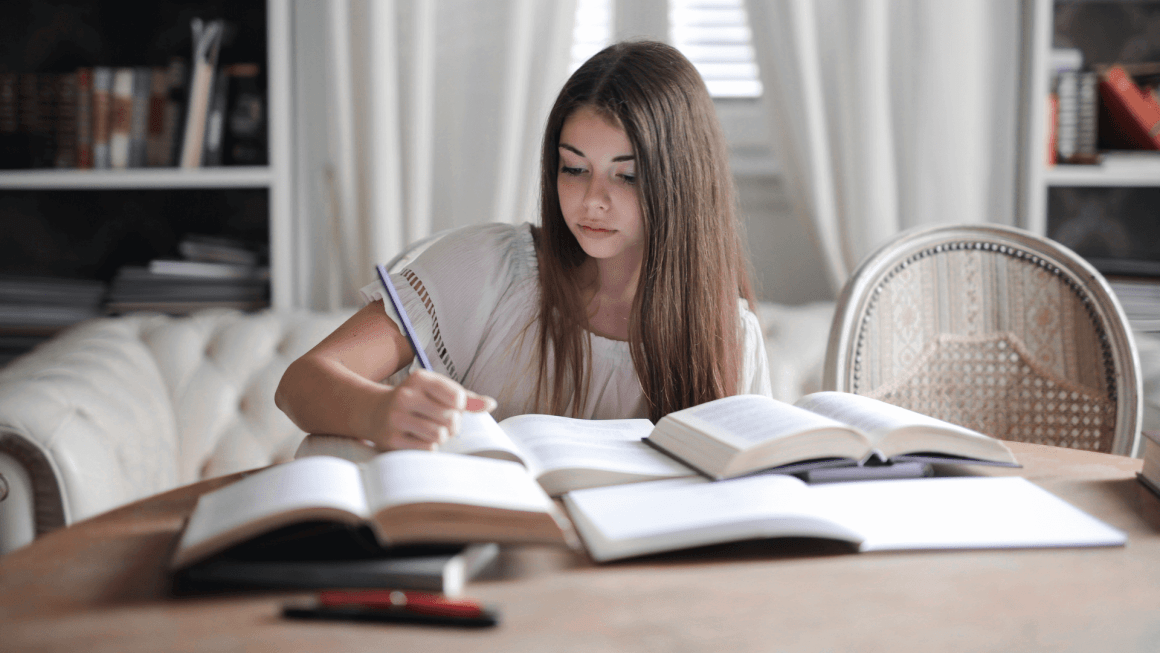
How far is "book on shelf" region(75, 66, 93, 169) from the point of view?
1884 millimetres

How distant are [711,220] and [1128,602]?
818 mm

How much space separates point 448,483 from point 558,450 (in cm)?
21

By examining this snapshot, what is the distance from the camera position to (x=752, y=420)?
80 centimetres

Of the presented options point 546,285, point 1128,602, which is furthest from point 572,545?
point 546,285

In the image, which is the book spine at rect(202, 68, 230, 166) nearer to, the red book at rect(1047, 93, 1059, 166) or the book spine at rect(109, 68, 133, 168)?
the book spine at rect(109, 68, 133, 168)

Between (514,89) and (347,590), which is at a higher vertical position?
(514,89)

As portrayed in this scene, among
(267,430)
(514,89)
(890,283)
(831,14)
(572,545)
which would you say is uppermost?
(831,14)

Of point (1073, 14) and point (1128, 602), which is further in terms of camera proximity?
point (1073, 14)

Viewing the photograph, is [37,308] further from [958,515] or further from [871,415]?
[958,515]

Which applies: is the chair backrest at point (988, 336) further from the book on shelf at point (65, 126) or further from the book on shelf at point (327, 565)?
the book on shelf at point (65, 126)

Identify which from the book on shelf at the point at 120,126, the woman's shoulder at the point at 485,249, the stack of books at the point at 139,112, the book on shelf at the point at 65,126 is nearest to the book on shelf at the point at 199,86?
the stack of books at the point at 139,112

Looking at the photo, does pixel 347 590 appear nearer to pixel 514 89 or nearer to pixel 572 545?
pixel 572 545

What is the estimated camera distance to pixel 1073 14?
2113 millimetres

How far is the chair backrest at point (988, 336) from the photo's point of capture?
4.42 feet
